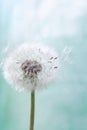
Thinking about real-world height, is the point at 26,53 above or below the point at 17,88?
above

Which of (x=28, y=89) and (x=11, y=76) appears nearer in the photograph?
(x=28, y=89)

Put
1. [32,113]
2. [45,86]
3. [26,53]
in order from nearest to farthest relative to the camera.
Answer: [32,113]
[45,86]
[26,53]

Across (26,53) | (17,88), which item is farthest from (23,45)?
(17,88)

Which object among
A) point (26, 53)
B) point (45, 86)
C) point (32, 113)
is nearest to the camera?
point (32, 113)

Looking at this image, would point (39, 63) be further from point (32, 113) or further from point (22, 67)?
point (32, 113)
